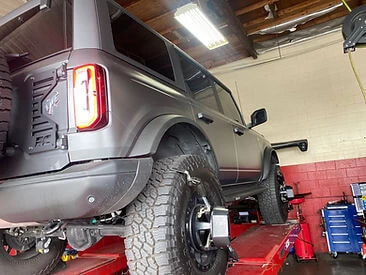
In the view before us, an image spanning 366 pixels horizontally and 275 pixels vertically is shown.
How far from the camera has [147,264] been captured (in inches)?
42.9

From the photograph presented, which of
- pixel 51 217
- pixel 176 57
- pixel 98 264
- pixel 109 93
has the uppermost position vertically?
pixel 176 57

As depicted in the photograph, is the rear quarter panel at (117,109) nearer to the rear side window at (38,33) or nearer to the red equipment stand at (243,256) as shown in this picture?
the rear side window at (38,33)

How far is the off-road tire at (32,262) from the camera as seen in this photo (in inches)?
65.7

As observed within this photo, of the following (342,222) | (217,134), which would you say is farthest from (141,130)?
(342,222)

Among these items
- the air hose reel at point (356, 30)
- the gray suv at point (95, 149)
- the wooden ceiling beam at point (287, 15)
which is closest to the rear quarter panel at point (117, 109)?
the gray suv at point (95, 149)

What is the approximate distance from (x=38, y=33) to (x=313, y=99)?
5650 mm

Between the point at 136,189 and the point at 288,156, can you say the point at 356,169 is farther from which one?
the point at 136,189

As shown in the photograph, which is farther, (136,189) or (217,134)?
(217,134)

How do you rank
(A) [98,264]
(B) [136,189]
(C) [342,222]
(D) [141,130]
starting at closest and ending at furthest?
(B) [136,189] → (D) [141,130] → (A) [98,264] → (C) [342,222]

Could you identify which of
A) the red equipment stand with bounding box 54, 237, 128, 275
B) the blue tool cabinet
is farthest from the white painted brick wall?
the red equipment stand with bounding box 54, 237, 128, 275

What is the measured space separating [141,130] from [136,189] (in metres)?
0.27

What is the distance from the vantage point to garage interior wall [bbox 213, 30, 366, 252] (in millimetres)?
5473

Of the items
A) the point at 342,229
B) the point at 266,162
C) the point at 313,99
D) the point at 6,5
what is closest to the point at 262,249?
the point at 266,162

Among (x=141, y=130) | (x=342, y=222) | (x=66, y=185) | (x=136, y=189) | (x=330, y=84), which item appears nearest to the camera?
(x=66, y=185)
